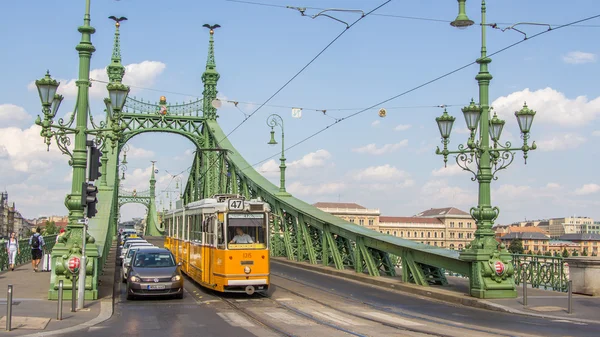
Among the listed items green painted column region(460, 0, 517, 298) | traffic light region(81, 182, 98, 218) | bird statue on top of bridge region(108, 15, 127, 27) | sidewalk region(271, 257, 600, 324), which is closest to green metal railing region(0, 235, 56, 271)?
traffic light region(81, 182, 98, 218)

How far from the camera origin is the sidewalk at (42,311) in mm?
12047

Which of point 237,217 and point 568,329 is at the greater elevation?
point 237,217

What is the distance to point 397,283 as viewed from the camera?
20859mm

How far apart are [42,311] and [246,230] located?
5.93 m

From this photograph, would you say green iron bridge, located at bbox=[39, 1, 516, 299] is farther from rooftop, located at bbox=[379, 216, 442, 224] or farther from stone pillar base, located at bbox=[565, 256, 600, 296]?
rooftop, located at bbox=[379, 216, 442, 224]

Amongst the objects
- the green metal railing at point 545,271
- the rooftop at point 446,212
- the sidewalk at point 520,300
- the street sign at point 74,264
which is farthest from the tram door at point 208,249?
the rooftop at point 446,212

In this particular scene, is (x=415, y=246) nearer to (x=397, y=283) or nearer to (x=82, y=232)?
(x=397, y=283)

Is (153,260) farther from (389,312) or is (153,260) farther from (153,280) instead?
(389,312)

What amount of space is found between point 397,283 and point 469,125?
5.81m

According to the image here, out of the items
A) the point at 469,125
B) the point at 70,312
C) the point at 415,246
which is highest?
the point at 469,125

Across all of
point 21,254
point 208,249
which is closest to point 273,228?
point 21,254

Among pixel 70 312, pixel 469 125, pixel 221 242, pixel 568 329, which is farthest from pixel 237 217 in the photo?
pixel 568 329

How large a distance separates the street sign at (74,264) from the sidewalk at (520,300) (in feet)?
30.6

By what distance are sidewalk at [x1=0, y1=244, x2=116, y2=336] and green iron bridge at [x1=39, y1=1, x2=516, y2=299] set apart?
71 cm
